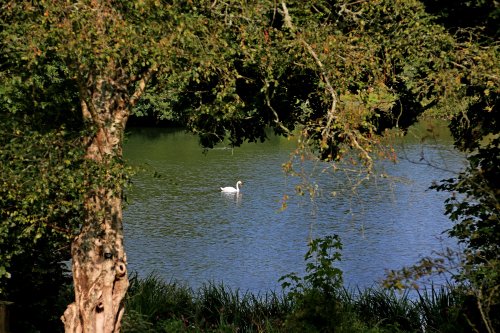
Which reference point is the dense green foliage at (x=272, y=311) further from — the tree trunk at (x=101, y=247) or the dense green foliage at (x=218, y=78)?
the tree trunk at (x=101, y=247)

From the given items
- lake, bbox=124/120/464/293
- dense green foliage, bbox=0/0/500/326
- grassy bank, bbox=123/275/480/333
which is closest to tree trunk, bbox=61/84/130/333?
dense green foliage, bbox=0/0/500/326

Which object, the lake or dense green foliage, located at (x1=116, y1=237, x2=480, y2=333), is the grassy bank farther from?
the lake

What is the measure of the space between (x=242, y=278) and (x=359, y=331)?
9.87 m

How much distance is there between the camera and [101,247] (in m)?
10.3

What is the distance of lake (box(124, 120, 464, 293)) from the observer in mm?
23266

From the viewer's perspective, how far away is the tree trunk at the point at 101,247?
9969mm

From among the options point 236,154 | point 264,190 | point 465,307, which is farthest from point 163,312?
point 236,154

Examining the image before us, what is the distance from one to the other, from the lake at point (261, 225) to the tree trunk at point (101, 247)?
7265 millimetres

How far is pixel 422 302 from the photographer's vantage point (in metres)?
14.4

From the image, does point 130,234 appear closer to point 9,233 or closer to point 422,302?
point 422,302

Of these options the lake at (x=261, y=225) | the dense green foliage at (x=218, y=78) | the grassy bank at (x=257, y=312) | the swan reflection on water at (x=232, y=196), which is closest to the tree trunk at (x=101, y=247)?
the dense green foliage at (x=218, y=78)

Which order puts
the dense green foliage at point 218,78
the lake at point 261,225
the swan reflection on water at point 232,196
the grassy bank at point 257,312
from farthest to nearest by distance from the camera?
the swan reflection on water at point 232,196 → the lake at point 261,225 → the grassy bank at point 257,312 → the dense green foliage at point 218,78

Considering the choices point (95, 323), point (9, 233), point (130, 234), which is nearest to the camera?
point (9, 233)

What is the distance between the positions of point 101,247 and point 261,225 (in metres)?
18.9
